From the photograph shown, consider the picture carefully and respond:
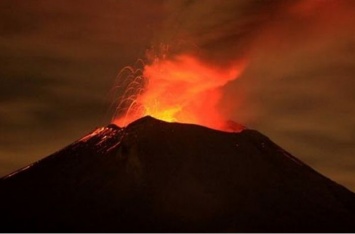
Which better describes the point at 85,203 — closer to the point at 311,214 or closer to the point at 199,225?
the point at 199,225

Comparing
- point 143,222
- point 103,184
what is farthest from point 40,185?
point 143,222

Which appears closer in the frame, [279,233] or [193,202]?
[279,233]

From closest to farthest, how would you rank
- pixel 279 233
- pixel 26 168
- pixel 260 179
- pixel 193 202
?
pixel 279 233 → pixel 193 202 → pixel 260 179 → pixel 26 168

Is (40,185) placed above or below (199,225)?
above

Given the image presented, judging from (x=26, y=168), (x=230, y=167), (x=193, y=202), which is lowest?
(x=193, y=202)

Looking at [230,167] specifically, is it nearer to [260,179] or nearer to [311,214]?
[260,179]

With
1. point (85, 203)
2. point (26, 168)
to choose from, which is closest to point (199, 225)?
point (85, 203)

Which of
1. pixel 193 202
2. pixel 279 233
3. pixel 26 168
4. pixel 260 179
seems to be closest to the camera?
pixel 279 233
